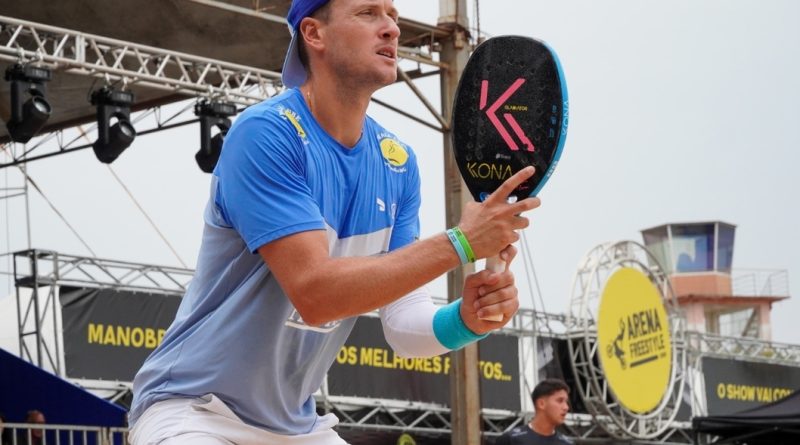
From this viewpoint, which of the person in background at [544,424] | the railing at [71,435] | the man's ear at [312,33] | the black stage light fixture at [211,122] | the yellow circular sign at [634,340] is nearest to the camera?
the man's ear at [312,33]

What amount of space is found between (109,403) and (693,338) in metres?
13.4

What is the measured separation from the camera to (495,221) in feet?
8.68

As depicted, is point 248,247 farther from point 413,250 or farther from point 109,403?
point 109,403

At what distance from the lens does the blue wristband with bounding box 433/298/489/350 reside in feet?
10.0

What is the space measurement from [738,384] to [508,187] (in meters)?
20.4

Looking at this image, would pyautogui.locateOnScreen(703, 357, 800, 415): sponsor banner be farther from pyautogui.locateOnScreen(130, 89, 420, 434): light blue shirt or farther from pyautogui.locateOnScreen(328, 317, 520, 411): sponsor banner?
pyautogui.locateOnScreen(130, 89, 420, 434): light blue shirt

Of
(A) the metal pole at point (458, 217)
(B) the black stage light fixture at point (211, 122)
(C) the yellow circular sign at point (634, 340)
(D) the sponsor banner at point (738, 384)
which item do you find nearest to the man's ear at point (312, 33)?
(B) the black stage light fixture at point (211, 122)

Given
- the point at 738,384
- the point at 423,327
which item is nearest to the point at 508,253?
the point at 423,327

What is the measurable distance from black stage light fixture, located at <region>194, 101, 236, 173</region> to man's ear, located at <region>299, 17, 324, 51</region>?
9.62m

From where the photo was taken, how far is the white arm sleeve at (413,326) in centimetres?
314

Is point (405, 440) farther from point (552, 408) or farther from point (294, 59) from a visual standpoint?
point (294, 59)

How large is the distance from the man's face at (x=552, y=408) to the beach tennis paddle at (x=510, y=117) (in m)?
5.95

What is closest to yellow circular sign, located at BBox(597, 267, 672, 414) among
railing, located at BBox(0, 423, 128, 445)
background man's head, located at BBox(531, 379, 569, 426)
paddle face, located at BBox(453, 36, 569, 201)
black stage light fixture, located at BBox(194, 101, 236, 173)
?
black stage light fixture, located at BBox(194, 101, 236, 173)

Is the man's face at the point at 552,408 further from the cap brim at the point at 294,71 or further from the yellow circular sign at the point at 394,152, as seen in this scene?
the cap brim at the point at 294,71
